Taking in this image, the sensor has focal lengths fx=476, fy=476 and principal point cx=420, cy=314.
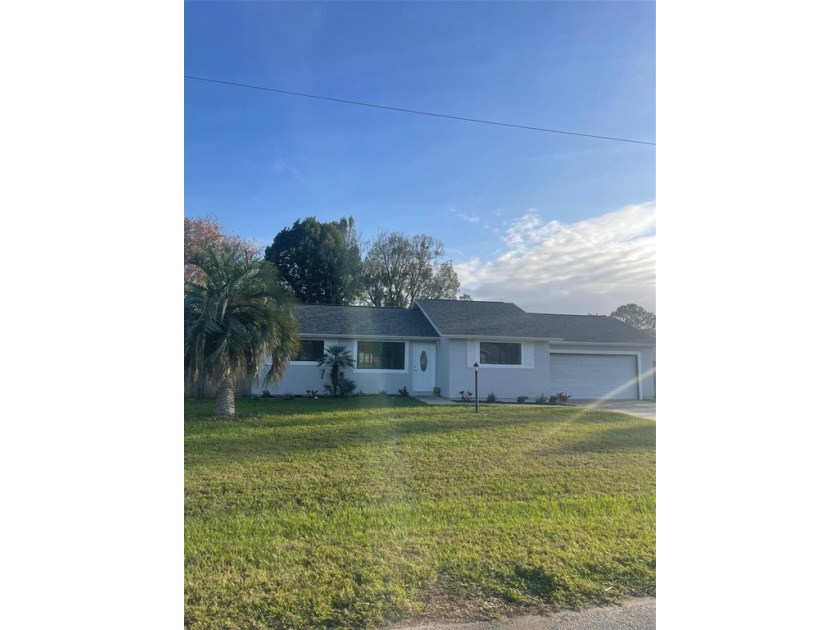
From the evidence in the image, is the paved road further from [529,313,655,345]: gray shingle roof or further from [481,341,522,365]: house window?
[529,313,655,345]: gray shingle roof

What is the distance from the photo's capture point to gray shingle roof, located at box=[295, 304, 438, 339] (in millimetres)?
11414

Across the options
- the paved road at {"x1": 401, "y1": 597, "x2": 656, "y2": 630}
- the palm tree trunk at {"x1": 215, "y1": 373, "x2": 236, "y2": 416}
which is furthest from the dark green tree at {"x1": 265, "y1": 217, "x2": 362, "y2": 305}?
the paved road at {"x1": 401, "y1": 597, "x2": 656, "y2": 630}

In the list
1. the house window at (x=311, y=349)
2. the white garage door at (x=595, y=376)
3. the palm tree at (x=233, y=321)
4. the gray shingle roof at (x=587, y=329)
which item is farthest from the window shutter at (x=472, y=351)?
the palm tree at (x=233, y=321)

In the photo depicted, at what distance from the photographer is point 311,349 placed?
1139 cm

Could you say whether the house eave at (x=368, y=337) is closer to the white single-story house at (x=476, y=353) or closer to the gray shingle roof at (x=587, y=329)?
the white single-story house at (x=476, y=353)

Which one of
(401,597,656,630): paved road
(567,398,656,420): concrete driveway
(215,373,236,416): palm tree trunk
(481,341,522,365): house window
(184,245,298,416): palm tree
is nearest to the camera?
(401,597,656,630): paved road

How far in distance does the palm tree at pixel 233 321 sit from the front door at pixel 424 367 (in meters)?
4.18

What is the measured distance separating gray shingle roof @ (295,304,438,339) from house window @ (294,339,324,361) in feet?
1.07

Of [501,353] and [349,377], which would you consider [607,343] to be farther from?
[349,377]

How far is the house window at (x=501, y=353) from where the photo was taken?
11.3 m

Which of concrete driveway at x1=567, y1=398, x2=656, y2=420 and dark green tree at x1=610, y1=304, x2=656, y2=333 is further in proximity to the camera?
concrete driveway at x1=567, y1=398, x2=656, y2=420

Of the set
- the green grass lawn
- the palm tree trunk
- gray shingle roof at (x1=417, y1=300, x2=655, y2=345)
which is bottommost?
the green grass lawn

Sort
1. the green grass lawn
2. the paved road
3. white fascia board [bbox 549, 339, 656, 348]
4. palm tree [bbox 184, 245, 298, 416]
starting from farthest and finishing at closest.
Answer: white fascia board [bbox 549, 339, 656, 348] < palm tree [bbox 184, 245, 298, 416] < the green grass lawn < the paved road
